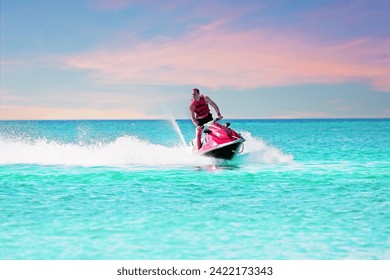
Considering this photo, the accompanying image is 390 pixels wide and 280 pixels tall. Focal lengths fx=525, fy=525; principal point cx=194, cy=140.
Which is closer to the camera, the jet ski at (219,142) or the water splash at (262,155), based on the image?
the jet ski at (219,142)

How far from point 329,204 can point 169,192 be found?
3.17 m

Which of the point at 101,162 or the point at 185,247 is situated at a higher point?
the point at 101,162

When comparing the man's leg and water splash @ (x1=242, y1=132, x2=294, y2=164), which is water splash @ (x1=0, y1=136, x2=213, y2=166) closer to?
the man's leg

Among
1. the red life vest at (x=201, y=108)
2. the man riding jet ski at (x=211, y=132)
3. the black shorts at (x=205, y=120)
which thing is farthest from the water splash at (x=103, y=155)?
the red life vest at (x=201, y=108)

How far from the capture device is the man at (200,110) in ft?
47.3

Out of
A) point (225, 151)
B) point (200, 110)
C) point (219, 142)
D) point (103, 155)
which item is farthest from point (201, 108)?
point (103, 155)

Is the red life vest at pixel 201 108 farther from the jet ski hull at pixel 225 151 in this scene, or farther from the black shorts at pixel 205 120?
the jet ski hull at pixel 225 151

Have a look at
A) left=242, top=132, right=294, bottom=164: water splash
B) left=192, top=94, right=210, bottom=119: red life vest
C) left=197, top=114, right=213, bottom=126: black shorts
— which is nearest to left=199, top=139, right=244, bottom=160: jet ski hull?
left=197, top=114, right=213, bottom=126: black shorts

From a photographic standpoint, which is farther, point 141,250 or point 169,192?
point 169,192

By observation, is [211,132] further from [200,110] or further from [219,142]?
[200,110]
